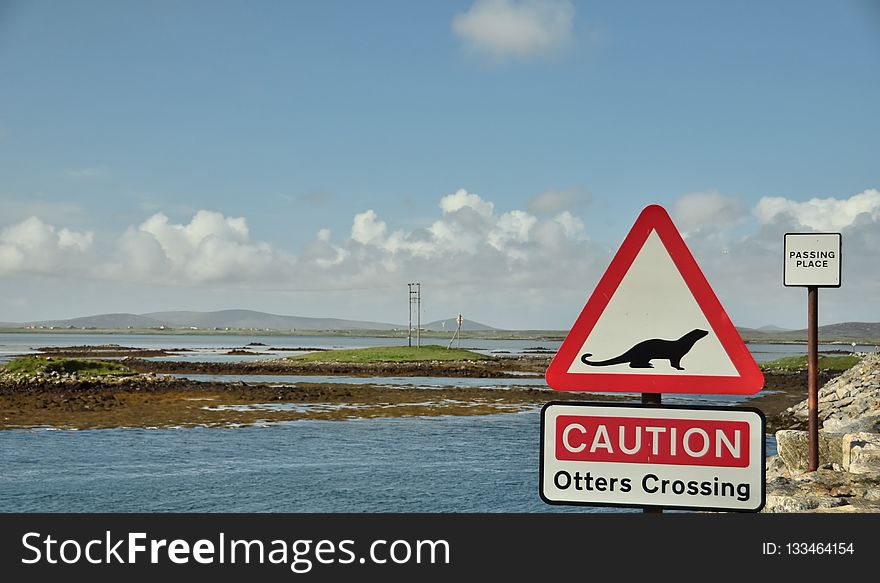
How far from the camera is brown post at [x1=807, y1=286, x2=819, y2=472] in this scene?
9.26m

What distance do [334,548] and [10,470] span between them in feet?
73.9

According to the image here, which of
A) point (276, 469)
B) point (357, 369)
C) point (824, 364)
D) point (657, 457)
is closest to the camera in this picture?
point (657, 457)

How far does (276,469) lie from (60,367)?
3802cm

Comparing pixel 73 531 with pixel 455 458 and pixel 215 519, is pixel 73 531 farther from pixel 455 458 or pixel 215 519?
pixel 455 458

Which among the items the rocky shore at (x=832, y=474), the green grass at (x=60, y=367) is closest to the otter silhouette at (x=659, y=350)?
the rocky shore at (x=832, y=474)

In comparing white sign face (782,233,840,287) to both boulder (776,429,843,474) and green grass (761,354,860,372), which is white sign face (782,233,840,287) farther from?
green grass (761,354,860,372)

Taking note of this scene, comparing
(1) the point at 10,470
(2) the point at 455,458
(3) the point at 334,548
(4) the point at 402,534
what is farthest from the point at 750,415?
(1) the point at 10,470

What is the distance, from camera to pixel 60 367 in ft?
179

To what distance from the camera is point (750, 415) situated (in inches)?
116

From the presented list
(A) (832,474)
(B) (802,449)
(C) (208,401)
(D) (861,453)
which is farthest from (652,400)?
(C) (208,401)

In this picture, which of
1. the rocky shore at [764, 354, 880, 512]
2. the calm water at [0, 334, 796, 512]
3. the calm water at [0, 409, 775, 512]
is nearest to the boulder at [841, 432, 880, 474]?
the rocky shore at [764, 354, 880, 512]

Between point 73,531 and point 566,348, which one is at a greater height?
point 566,348

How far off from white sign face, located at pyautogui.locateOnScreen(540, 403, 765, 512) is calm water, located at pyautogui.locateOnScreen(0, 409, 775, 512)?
14774mm

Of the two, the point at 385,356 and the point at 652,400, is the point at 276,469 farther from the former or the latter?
the point at 385,356
